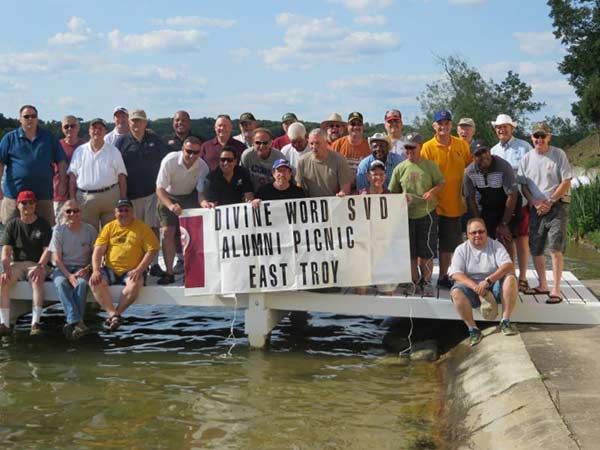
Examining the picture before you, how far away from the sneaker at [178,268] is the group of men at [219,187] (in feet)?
0.15

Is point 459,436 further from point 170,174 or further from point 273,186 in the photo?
point 170,174

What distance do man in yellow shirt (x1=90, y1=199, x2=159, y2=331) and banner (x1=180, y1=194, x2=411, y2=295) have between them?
0.97 meters

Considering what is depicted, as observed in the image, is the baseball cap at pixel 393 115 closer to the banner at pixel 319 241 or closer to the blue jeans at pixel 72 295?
the banner at pixel 319 241

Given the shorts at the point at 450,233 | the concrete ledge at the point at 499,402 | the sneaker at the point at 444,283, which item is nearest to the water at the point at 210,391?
the concrete ledge at the point at 499,402

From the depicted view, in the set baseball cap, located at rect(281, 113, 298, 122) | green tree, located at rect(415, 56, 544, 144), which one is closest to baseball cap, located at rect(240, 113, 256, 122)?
baseball cap, located at rect(281, 113, 298, 122)

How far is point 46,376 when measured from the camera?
28.4 ft

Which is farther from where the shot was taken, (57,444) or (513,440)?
(57,444)

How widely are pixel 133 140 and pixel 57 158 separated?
3.31 ft

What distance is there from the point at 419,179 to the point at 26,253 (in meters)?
5.03

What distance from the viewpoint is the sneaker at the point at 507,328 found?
845 centimetres

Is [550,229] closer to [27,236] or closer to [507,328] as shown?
[507,328]

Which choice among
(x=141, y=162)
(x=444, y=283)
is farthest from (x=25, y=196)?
(x=444, y=283)

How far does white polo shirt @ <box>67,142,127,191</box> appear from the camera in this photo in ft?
33.3

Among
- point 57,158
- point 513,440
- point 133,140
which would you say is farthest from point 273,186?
point 513,440
